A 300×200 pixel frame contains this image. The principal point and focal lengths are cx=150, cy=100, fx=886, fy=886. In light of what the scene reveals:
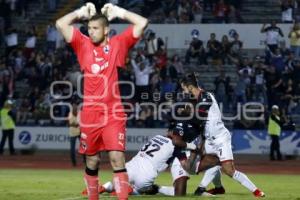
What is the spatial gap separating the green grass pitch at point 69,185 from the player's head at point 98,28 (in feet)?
12.1

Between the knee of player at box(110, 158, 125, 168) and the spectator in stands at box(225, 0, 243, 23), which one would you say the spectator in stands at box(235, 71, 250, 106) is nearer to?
the spectator in stands at box(225, 0, 243, 23)

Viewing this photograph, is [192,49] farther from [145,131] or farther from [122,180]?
[122,180]

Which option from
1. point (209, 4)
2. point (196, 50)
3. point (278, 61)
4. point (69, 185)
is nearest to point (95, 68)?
point (69, 185)

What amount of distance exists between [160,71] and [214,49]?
228 cm

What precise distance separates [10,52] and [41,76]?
2.80 metres

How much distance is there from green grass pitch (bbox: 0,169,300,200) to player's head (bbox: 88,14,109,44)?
3.70 m

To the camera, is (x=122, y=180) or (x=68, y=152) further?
(x=68, y=152)

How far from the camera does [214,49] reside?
33.2 meters

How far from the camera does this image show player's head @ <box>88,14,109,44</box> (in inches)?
442

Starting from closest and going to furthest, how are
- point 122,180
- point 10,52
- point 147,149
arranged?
point 122,180 → point 147,149 → point 10,52

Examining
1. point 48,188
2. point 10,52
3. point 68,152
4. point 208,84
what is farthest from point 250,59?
point 48,188

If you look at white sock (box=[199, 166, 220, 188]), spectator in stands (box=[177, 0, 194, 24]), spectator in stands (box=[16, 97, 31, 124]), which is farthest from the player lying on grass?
spectator in stands (box=[177, 0, 194, 24])

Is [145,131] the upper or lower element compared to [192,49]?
lower

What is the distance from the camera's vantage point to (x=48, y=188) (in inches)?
674
